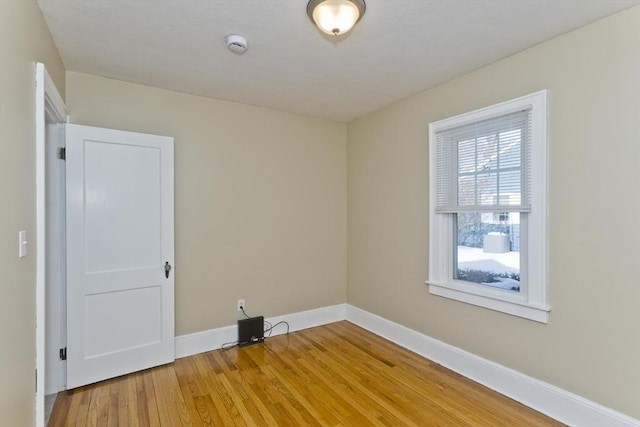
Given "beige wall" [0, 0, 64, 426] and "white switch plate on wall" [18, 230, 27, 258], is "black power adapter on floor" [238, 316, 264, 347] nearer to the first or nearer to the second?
"beige wall" [0, 0, 64, 426]

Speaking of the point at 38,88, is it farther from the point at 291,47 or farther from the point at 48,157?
the point at 291,47

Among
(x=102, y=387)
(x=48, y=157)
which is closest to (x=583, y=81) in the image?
(x=48, y=157)

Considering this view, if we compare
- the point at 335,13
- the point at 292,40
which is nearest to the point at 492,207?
the point at 335,13

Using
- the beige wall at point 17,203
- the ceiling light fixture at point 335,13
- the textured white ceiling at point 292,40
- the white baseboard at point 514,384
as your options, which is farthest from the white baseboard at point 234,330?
the ceiling light fixture at point 335,13

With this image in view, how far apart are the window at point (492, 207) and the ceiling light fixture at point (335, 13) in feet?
4.77

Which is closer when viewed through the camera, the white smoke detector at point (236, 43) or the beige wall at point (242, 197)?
the white smoke detector at point (236, 43)

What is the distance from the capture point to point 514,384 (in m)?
2.47

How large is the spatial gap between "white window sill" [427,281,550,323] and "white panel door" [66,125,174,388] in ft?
8.46

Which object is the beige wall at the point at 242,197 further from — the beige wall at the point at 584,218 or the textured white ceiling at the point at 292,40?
the beige wall at the point at 584,218

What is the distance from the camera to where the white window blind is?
97.5 inches

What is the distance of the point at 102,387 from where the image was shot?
8.75 ft

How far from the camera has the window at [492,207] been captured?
7.72 ft

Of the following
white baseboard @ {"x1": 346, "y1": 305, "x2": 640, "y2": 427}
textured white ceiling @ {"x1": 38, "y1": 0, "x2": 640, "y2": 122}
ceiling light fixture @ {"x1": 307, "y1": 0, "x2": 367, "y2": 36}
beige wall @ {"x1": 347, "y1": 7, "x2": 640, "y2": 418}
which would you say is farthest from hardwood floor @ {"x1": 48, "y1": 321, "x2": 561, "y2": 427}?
textured white ceiling @ {"x1": 38, "y1": 0, "x2": 640, "y2": 122}

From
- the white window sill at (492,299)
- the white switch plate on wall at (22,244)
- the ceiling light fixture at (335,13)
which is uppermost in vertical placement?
the ceiling light fixture at (335,13)
